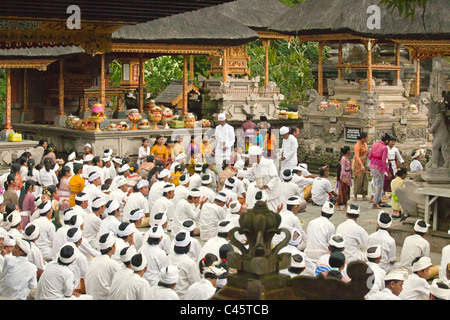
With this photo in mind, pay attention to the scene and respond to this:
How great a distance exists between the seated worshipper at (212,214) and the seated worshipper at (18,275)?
164 inches

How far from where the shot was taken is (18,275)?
28.6 feet

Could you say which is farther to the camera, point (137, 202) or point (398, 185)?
point (398, 185)

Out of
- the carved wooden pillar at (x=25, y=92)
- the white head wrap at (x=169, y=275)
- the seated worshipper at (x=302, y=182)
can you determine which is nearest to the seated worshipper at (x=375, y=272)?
the white head wrap at (x=169, y=275)

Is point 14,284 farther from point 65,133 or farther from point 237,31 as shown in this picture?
point 237,31

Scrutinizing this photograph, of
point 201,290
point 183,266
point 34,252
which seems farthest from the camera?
point 34,252

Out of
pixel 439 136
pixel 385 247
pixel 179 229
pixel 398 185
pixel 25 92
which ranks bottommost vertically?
pixel 179 229

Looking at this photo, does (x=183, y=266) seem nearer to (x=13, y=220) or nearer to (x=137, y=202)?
(x=13, y=220)

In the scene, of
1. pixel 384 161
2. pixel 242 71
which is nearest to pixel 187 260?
pixel 384 161

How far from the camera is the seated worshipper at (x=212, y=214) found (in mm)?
12477

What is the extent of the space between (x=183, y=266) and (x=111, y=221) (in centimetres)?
253

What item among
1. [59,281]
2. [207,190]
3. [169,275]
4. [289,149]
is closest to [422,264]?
[169,275]

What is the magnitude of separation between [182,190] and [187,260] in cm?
489

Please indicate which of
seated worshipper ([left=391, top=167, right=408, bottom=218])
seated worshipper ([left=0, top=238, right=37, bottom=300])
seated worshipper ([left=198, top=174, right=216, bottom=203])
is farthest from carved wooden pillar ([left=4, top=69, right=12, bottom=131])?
seated worshipper ([left=0, top=238, right=37, bottom=300])

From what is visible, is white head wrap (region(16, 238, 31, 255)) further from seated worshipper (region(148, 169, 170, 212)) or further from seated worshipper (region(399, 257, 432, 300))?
seated worshipper (region(148, 169, 170, 212))
